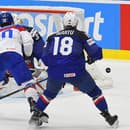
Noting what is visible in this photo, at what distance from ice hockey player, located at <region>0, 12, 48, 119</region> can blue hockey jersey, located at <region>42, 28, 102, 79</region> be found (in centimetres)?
31

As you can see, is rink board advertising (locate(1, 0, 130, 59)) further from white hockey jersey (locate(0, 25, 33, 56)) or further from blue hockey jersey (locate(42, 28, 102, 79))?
blue hockey jersey (locate(42, 28, 102, 79))

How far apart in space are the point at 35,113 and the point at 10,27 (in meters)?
0.90

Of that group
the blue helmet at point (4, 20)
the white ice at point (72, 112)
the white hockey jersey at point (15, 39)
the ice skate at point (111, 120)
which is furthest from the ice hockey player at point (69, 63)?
the blue helmet at point (4, 20)

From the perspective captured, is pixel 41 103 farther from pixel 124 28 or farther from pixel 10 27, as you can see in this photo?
pixel 124 28

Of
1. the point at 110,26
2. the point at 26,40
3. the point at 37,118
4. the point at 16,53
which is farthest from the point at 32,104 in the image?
the point at 110,26

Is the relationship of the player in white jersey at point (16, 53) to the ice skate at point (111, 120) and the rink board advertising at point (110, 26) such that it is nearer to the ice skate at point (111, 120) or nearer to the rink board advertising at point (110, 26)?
the ice skate at point (111, 120)

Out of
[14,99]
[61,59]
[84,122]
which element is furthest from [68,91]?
[61,59]

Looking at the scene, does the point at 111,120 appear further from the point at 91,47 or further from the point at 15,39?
the point at 15,39

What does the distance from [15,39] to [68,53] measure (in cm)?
66

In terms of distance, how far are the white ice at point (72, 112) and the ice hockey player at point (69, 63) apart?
24 centimetres

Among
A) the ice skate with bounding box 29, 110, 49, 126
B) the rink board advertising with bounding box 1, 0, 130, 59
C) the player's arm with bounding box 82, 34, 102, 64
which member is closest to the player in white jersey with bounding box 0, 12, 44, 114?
the ice skate with bounding box 29, 110, 49, 126

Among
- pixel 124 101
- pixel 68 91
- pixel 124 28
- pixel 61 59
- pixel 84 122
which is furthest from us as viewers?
pixel 124 28

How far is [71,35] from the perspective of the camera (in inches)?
212

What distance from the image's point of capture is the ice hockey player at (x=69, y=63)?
5.34 meters
